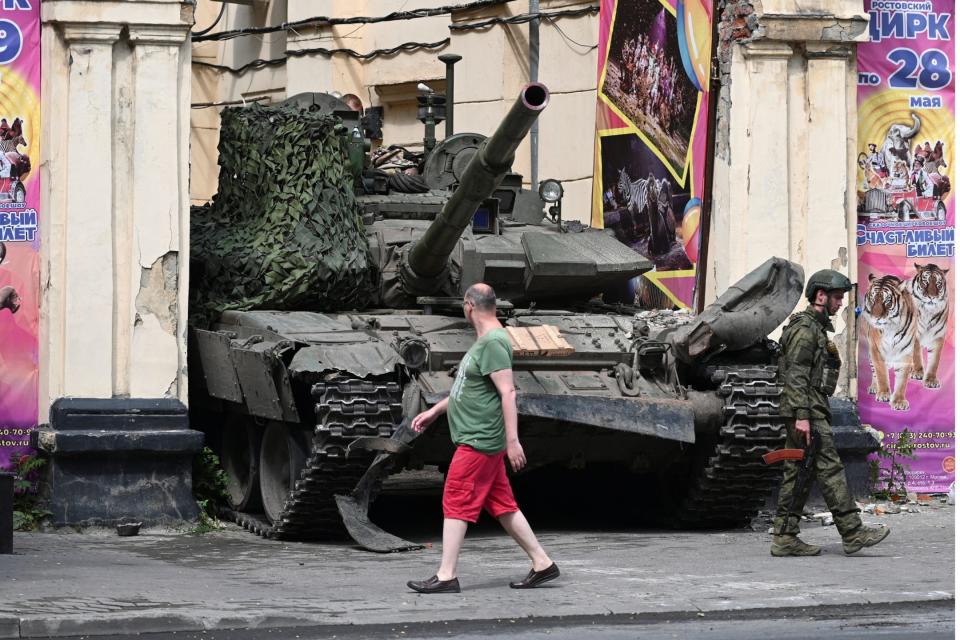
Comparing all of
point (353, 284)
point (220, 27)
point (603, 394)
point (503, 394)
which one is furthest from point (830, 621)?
point (220, 27)

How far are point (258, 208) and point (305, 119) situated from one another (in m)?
0.76

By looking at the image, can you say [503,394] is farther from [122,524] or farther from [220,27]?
[220,27]

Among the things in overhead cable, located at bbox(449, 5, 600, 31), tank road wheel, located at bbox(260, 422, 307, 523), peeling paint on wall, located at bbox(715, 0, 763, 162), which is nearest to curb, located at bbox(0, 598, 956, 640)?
tank road wheel, located at bbox(260, 422, 307, 523)

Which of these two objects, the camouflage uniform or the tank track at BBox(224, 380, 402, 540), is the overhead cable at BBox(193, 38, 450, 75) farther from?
the camouflage uniform

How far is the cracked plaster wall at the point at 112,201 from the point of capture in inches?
514

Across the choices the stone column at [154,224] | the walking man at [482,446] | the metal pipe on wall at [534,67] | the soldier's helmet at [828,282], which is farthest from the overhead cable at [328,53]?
the walking man at [482,446]

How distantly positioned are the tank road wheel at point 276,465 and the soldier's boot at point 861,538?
3660mm

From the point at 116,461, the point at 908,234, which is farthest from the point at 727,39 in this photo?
the point at 116,461

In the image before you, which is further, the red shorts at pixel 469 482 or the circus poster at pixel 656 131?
the circus poster at pixel 656 131

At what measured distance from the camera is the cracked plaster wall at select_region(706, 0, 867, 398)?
14.6 meters

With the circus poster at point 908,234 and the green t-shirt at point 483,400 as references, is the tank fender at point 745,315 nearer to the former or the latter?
the circus poster at point 908,234

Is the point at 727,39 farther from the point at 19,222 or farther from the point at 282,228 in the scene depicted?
the point at 19,222

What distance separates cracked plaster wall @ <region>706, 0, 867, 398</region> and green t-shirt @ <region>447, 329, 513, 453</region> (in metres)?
5.56

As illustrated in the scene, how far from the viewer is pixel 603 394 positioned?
12094 mm
